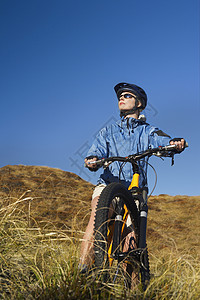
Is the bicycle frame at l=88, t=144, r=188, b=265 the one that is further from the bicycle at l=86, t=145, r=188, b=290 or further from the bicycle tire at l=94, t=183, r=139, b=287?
the bicycle tire at l=94, t=183, r=139, b=287

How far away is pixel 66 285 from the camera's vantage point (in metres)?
1.81

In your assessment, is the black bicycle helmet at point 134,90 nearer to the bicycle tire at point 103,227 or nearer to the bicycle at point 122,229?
the bicycle at point 122,229

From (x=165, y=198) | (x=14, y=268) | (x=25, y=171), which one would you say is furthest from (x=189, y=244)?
(x=25, y=171)

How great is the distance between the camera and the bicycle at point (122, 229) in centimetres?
209

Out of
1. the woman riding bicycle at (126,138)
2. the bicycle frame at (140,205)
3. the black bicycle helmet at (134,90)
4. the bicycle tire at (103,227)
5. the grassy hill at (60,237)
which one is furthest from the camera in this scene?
the black bicycle helmet at (134,90)

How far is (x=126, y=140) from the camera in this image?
129 inches

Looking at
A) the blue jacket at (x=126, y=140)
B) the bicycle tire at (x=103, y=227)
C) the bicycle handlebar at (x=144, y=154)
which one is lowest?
the bicycle tire at (x=103, y=227)

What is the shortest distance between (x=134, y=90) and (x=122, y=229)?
1.78 meters

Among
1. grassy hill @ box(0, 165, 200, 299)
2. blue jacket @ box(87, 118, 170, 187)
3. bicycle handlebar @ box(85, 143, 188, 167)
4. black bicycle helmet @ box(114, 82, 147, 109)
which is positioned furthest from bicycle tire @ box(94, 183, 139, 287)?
black bicycle helmet @ box(114, 82, 147, 109)

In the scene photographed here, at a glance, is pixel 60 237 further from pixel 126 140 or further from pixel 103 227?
pixel 103 227

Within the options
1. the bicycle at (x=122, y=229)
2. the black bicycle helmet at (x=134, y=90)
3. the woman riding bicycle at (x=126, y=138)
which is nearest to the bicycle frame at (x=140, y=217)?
the bicycle at (x=122, y=229)

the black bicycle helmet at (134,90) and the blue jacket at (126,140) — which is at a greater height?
the black bicycle helmet at (134,90)

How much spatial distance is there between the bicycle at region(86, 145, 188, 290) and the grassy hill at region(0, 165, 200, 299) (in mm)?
180

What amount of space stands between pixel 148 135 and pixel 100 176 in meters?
0.75
